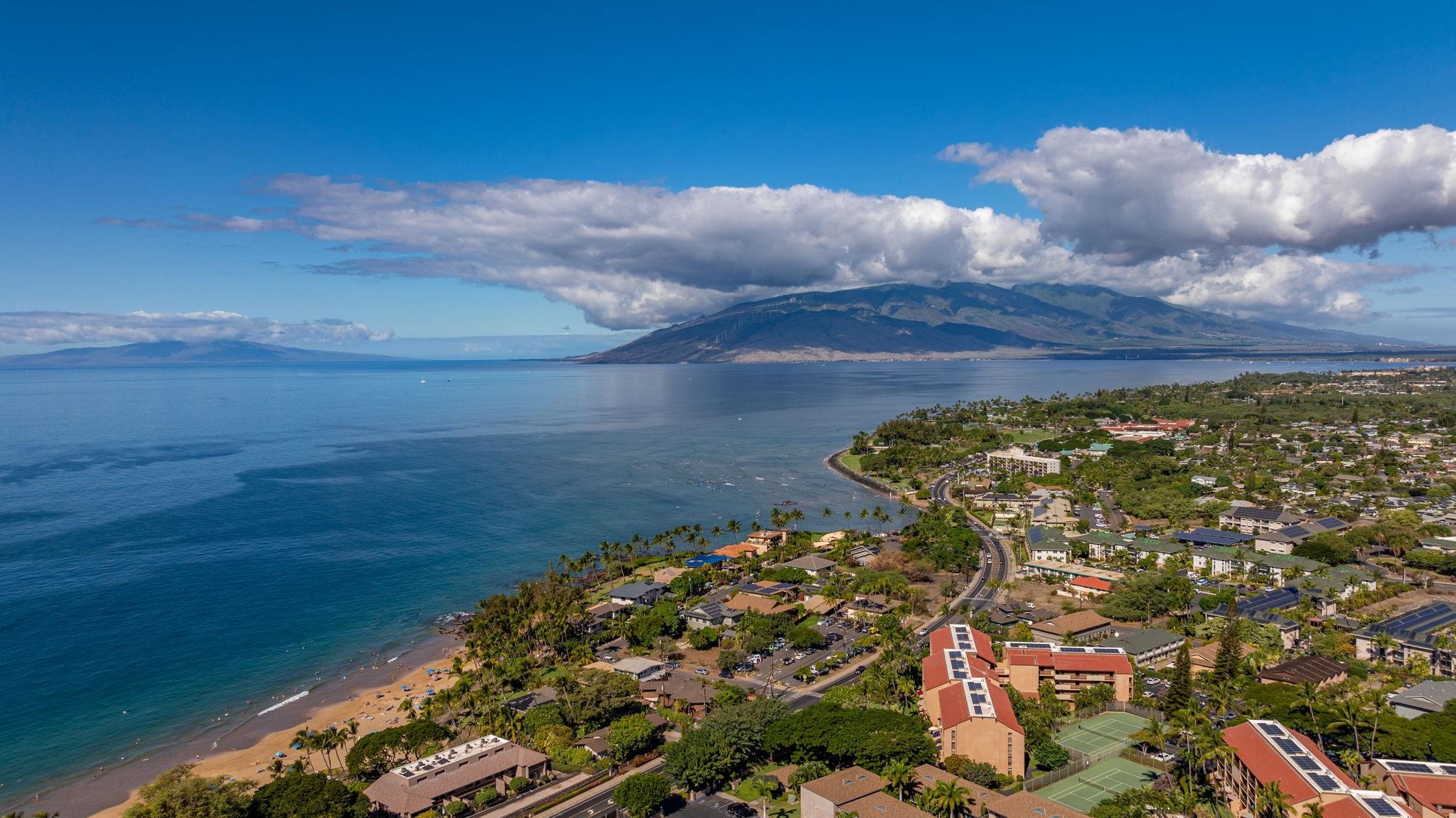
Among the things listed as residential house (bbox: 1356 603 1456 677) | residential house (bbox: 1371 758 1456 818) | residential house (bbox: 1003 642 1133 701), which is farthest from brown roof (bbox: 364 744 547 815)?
residential house (bbox: 1356 603 1456 677)

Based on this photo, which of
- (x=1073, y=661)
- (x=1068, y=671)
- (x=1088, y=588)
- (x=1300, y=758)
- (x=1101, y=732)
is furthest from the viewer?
(x=1088, y=588)

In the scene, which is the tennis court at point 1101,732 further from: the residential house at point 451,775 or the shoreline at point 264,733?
the shoreline at point 264,733

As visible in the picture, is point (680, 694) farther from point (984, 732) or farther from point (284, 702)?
point (284, 702)

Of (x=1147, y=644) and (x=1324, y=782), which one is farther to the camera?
(x=1147, y=644)

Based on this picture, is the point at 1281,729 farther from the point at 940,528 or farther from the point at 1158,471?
the point at 1158,471

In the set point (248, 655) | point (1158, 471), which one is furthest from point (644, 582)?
point (1158, 471)

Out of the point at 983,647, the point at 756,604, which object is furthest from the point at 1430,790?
the point at 756,604

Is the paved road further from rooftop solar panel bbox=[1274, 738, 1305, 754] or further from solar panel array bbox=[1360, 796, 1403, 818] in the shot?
solar panel array bbox=[1360, 796, 1403, 818]

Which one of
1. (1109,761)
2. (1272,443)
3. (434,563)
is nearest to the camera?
→ (1109,761)
